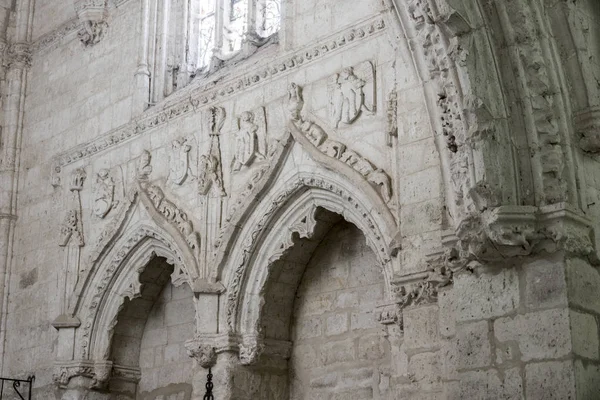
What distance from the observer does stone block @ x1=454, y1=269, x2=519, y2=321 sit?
4305 mm

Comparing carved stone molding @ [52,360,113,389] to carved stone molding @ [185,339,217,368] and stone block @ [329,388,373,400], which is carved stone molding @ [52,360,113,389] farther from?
stone block @ [329,388,373,400]

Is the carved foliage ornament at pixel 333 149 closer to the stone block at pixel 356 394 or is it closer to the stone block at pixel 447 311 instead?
the stone block at pixel 447 311

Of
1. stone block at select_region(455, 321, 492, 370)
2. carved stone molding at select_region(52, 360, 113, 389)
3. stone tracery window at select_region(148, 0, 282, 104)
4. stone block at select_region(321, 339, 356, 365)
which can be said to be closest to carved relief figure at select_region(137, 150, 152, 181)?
stone tracery window at select_region(148, 0, 282, 104)

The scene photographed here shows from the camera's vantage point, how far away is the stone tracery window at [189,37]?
8.59m

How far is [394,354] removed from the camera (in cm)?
559

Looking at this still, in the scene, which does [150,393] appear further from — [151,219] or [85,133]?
[85,133]

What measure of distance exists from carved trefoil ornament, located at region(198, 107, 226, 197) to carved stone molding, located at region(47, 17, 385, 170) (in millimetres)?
174

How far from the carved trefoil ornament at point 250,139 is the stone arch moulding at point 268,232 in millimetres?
391

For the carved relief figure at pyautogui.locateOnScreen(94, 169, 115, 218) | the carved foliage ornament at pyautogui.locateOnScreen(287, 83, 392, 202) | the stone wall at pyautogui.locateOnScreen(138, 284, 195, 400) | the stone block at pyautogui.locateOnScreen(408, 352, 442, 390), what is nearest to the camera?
the stone block at pyautogui.locateOnScreen(408, 352, 442, 390)

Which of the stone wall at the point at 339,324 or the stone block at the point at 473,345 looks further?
the stone wall at the point at 339,324

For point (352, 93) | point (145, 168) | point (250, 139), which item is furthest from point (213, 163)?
point (352, 93)

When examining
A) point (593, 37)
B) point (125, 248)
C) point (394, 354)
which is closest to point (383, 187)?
point (394, 354)

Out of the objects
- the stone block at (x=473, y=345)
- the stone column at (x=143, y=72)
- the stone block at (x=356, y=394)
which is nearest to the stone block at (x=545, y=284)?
the stone block at (x=473, y=345)

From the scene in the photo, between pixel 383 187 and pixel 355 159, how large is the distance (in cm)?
35
